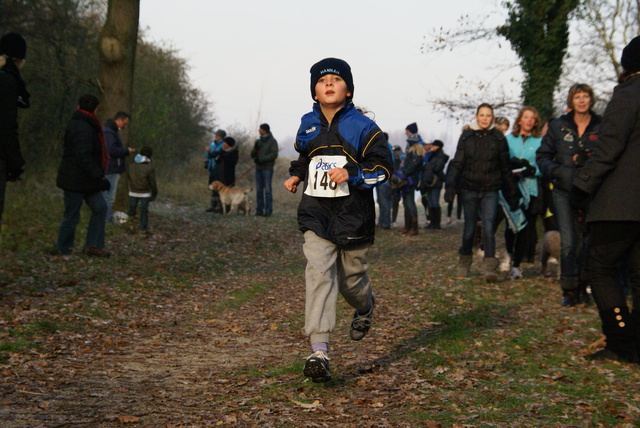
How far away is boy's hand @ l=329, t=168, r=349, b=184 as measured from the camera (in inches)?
187

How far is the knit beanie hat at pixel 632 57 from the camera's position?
5770mm

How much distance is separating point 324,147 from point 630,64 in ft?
8.99

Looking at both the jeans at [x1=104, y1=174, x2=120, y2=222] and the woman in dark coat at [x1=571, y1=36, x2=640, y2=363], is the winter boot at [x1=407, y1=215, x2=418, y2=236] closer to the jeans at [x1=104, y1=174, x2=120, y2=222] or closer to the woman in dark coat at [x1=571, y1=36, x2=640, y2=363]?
the jeans at [x1=104, y1=174, x2=120, y2=222]

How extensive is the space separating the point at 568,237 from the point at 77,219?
716cm

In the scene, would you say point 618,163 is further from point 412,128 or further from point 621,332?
point 412,128

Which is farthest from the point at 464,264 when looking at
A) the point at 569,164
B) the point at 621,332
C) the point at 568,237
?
the point at 621,332

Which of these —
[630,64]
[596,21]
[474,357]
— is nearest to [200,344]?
[474,357]

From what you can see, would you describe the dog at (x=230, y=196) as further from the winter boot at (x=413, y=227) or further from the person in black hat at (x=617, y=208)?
the person in black hat at (x=617, y=208)

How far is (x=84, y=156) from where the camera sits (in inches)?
420

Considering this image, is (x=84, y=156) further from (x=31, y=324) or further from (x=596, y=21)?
(x=596, y=21)

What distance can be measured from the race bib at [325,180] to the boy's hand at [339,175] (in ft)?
0.56

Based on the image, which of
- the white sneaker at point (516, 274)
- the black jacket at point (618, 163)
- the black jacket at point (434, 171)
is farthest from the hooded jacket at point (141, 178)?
the black jacket at point (618, 163)

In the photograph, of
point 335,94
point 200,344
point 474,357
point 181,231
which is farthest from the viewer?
point 181,231

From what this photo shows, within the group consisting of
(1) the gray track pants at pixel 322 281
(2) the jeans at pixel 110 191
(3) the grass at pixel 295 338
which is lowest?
(3) the grass at pixel 295 338
